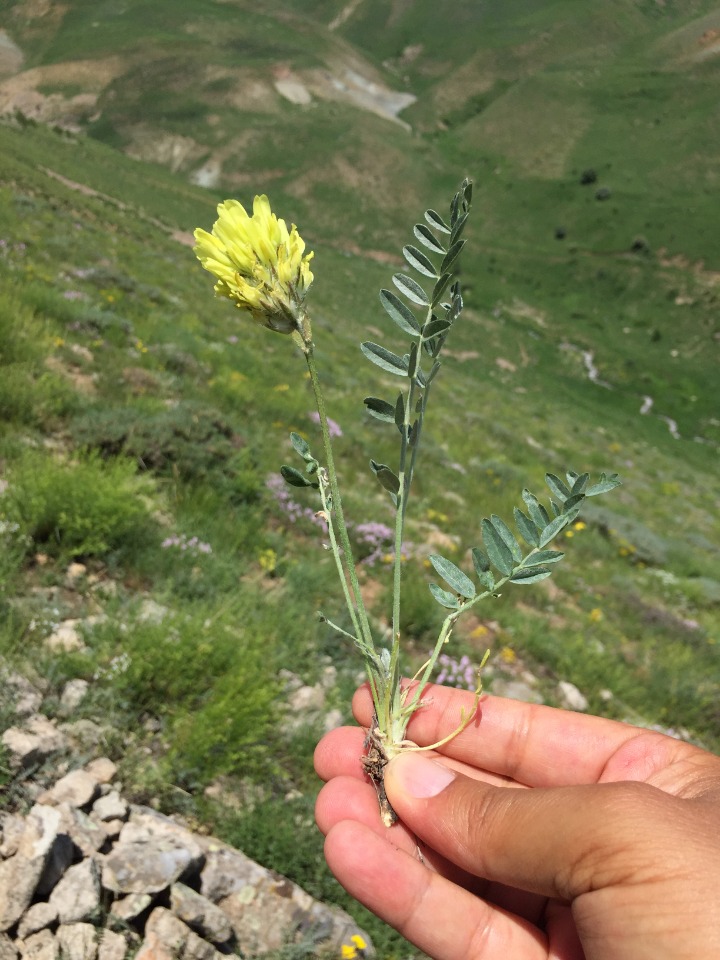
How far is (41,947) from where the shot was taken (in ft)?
6.05

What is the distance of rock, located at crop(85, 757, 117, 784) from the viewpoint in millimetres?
2407

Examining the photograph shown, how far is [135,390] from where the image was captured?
18.7ft

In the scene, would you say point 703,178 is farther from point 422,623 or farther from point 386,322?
point 422,623

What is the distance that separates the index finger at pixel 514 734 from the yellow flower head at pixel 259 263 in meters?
1.53

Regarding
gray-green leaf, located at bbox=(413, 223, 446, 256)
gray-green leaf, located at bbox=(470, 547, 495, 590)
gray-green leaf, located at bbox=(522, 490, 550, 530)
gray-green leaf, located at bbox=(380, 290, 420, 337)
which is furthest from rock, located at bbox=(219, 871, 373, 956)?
gray-green leaf, located at bbox=(413, 223, 446, 256)

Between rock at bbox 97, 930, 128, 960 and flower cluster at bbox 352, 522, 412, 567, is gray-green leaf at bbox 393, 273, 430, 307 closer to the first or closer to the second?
rock at bbox 97, 930, 128, 960

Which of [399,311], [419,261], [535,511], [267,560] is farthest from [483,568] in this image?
[267,560]

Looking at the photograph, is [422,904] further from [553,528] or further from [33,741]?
[33,741]

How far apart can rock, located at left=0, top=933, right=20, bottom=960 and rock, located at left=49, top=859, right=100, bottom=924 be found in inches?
5.4

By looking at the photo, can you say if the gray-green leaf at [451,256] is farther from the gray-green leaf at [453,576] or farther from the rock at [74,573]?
the rock at [74,573]

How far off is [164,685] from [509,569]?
6.03 feet

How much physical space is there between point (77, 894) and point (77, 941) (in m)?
0.13

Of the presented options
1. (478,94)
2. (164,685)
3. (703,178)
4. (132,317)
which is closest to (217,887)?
(164,685)

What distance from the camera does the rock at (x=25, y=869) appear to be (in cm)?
186
